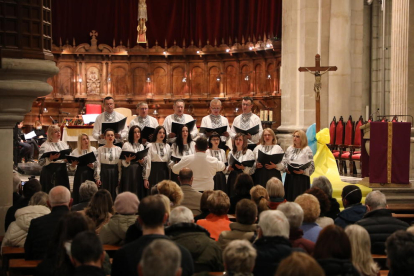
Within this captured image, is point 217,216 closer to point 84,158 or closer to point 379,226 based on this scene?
point 379,226

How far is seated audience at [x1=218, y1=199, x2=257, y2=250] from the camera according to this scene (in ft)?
14.6

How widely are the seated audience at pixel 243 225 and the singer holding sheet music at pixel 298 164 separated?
147 inches

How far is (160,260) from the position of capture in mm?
2836

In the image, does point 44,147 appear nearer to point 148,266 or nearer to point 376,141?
point 376,141

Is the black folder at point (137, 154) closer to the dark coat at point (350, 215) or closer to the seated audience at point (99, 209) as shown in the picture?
the seated audience at point (99, 209)

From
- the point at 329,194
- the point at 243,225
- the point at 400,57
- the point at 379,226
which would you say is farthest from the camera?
the point at 400,57

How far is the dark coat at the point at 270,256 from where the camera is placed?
3746mm

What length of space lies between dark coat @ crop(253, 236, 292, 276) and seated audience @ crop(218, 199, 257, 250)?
0.66m

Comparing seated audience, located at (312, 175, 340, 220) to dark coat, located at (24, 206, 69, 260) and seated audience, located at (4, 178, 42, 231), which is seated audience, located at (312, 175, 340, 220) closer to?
dark coat, located at (24, 206, 69, 260)

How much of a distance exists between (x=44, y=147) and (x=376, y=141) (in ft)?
16.6

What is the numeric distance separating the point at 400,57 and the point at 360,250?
9.11 metres

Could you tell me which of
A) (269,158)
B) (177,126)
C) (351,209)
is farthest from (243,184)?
(177,126)

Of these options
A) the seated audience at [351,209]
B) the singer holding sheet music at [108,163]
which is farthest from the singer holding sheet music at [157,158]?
the seated audience at [351,209]

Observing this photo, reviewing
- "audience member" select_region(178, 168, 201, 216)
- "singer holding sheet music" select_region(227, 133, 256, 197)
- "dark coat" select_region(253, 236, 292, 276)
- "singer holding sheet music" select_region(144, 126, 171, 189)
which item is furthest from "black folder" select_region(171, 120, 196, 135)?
"dark coat" select_region(253, 236, 292, 276)
